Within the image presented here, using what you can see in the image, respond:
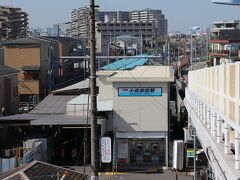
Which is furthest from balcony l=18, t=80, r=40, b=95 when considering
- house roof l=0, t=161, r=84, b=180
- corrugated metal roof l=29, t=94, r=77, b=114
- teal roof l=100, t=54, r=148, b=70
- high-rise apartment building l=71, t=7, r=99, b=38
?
house roof l=0, t=161, r=84, b=180

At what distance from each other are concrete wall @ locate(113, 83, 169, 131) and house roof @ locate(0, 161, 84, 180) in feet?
33.4

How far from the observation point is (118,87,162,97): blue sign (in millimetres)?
21844

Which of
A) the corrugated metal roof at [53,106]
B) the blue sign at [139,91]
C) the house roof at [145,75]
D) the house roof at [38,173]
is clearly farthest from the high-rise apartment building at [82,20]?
the corrugated metal roof at [53,106]

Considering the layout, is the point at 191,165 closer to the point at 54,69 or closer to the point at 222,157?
the point at 222,157

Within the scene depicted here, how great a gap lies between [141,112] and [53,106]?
251 inches

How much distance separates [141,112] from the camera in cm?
2183

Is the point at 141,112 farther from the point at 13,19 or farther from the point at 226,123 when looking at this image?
the point at 13,19

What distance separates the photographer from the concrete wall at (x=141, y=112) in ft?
71.4

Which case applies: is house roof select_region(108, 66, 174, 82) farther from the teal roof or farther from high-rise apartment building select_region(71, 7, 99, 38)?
the teal roof

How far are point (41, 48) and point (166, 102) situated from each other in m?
17.2

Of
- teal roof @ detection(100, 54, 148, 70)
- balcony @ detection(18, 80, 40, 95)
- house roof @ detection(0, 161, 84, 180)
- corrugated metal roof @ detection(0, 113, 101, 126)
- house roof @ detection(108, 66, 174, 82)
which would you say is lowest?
house roof @ detection(0, 161, 84, 180)

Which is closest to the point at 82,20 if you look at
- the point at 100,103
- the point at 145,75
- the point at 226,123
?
the point at 100,103

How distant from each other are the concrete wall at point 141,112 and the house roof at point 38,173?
10.2 m

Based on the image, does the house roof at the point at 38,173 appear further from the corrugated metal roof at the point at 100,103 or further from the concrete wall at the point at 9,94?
the concrete wall at the point at 9,94
